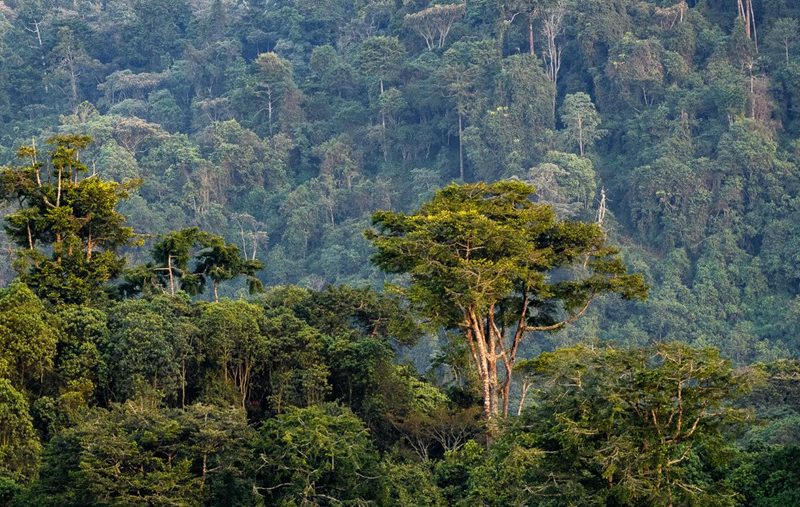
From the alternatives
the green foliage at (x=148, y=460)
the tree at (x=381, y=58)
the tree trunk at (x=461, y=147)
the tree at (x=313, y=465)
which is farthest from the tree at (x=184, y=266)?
the tree at (x=381, y=58)

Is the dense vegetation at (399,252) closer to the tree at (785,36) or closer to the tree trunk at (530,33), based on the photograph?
the tree at (785,36)

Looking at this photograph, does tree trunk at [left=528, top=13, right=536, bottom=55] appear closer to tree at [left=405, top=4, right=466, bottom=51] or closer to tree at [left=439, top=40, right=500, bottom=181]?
tree at [left=439, top=40, right=500, bottom=181]

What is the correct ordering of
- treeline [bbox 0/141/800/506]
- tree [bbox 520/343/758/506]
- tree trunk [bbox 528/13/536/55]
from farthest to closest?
1. tree trunk [bbox 528/13/536/55]
2. treeline [bbox 0/141/800/506]
3. tree [bbox 520/343/758/506]

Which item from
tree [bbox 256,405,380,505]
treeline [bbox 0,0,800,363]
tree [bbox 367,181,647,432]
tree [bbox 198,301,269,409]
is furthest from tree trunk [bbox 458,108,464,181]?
tree [bbox 256,405,380,505]

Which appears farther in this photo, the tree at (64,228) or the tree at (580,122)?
the tree at (580,122)

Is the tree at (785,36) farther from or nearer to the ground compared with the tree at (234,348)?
nearer to the ground

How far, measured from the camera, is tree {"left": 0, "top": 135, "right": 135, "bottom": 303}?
35.7 meters

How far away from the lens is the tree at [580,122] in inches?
2800

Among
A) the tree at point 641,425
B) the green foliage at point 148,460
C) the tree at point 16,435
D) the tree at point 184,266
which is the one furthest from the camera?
the tree at point 184,266

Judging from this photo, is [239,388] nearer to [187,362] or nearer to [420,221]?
[187,362]

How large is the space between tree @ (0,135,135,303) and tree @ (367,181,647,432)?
18.0 ft

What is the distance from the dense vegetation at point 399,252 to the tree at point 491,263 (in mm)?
67

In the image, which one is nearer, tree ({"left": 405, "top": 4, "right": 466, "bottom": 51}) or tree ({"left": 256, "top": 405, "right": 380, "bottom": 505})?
tree ({"left": 256, "top": 405, "right": 380, "bottom": 505})

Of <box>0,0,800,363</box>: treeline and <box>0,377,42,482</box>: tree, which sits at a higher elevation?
<box>0,377,42,482</box>: tree
